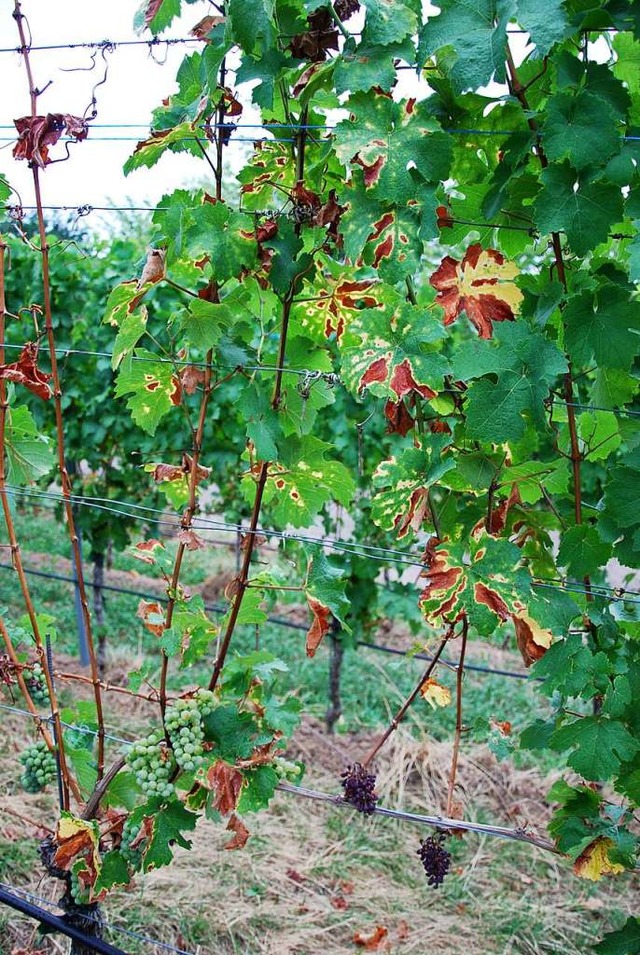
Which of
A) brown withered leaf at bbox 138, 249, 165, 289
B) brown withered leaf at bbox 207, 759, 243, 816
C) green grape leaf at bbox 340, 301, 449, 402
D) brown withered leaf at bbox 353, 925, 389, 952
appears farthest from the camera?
brown withered leaf at bbox 353, 925, 389, 952

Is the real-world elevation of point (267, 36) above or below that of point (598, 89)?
above

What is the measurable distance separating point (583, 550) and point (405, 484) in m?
0.32

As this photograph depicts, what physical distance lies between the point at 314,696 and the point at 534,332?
392 cm

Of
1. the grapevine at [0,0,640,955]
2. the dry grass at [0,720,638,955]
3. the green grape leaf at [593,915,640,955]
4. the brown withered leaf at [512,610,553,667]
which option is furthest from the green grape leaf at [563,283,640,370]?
the dry grass at [0,720,638,955]

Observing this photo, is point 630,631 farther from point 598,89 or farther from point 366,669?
point 366,669

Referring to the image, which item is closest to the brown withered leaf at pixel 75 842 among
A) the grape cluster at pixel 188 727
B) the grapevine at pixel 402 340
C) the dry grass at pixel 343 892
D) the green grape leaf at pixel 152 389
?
the grapevine at pixel 402 340

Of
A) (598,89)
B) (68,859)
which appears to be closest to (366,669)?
(68,859)

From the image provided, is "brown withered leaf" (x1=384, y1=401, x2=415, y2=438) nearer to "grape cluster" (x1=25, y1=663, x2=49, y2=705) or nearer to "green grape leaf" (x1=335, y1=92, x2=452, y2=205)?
"green grape leaf" (x1=335, y1=92, x2=452, y2=205)

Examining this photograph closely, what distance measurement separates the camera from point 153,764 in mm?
1670

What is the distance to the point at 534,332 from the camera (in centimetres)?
133

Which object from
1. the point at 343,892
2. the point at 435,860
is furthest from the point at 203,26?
the point at 343,892

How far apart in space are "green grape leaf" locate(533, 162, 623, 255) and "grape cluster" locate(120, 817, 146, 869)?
1372 millimetres

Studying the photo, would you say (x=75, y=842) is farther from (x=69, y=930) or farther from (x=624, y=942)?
(x=624, y=942)

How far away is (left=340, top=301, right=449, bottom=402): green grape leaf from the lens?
4.57ft
